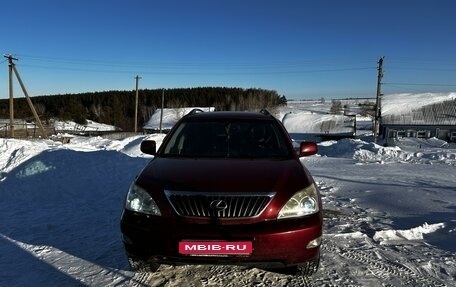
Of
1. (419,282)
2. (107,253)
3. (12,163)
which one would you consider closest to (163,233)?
(107,253)

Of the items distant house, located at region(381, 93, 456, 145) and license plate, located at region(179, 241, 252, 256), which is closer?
license plate, located at region(179, 241, 252, 256)

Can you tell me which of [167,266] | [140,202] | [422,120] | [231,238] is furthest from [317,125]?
[231,238]

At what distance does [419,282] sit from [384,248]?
925mm

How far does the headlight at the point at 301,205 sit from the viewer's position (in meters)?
3.25

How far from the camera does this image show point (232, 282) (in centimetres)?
355

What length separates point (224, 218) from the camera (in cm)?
313

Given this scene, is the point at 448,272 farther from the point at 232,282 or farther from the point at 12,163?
the point at 12,163

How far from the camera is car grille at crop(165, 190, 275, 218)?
314 cm

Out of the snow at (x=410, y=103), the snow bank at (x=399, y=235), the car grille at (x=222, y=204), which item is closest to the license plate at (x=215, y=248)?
the car grille at (x=222, y=204)

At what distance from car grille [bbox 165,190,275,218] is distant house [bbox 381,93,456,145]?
45.2 m

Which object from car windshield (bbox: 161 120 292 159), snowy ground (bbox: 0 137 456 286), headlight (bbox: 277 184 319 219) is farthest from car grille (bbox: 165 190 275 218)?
car windshield (bbox: 161 120 292 159)

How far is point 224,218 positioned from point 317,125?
217ft

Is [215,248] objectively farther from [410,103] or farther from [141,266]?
[410,103]

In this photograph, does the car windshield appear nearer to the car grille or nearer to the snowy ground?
the car grille
